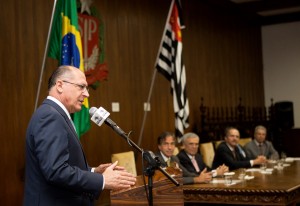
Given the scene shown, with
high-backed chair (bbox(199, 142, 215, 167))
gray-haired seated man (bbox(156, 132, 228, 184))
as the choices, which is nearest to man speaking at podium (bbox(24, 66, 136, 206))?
gray-haired seated man (bbox(156, 132, 228, 184))

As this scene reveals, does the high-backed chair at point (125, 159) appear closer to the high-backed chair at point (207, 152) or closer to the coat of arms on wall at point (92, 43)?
the coat of arms on wall at point (92, 43)

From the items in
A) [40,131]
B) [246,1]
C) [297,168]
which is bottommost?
[297,168]

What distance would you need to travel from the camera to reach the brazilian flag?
529 centimetres

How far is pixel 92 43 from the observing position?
6.89m

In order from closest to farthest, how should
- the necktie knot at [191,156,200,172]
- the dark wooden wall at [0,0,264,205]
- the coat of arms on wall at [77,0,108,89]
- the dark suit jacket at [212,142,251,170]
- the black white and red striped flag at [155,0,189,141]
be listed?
the dark wooden wall at [0,0,264,205] → the necktie knot at [191,156,200,172] → the coat of arms on wall at [77,0,108,89] → the dark suit jacket at [212,142,251,170] → the black white and red striped flag at [155,0,189,141]

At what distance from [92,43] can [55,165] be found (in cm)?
446

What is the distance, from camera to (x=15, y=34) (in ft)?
18.4

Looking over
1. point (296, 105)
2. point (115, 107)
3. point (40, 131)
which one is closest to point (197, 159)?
point (115, 107)

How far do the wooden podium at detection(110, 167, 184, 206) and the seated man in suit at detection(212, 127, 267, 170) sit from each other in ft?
12.6

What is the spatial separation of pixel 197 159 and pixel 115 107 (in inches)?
60.3

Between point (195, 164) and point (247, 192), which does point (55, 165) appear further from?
point (195, 164)

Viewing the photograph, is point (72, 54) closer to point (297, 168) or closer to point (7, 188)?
point (7, 188)

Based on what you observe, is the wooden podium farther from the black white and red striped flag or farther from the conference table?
the black white and red striped flag

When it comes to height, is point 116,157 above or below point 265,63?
below
